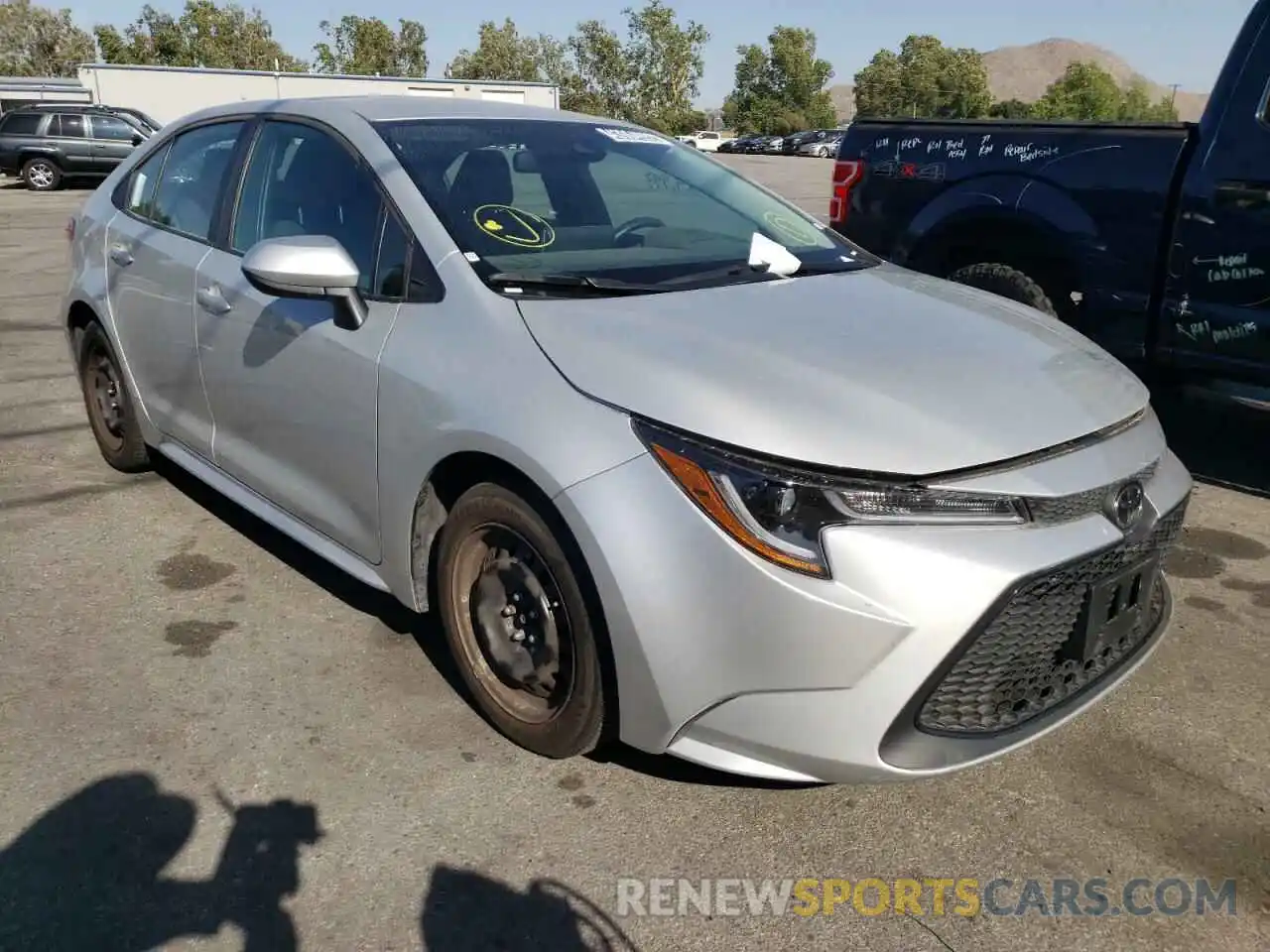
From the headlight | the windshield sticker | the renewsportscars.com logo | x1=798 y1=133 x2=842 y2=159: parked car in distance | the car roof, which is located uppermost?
the car roof

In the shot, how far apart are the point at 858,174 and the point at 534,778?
4152 mm

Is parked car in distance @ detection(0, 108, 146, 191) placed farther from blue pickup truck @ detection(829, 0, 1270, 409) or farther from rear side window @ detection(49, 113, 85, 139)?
blue pickup truck @ detection(829, 0, 1270, 409)

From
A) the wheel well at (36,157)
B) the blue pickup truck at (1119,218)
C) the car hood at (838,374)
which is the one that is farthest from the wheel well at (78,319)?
the wheel well at (36,157)

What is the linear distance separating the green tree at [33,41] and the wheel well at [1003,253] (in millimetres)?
92980

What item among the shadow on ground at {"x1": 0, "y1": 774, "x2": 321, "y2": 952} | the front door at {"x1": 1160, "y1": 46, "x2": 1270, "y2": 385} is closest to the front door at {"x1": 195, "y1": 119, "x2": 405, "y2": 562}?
the shadow on ground at {"x1": 0, "y1": 774, "x2": 321, "y2": 952}

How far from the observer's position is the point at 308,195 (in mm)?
3430

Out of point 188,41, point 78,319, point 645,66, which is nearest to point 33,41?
point 188,41

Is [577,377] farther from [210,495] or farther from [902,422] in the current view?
[210,495]

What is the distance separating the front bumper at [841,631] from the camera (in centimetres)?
213

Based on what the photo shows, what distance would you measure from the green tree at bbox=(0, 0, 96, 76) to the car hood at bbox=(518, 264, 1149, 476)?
94917mm

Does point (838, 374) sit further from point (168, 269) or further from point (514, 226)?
point (168, 269)

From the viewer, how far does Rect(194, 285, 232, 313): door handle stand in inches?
141

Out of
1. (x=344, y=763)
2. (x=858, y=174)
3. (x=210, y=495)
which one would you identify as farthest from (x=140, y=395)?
(x=858, y=174)

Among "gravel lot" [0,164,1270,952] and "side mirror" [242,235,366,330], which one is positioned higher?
"side mirror" [242,235,366,330]
